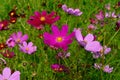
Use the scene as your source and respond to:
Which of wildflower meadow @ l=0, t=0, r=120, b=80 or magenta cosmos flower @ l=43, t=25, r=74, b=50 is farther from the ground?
magenta cosmos flower @ l=43, t=25, r=74, b=50

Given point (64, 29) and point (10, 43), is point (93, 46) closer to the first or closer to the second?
point (64, 29)

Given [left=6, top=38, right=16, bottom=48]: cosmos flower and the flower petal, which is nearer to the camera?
the flower petal

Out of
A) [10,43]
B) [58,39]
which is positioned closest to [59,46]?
[58,39]

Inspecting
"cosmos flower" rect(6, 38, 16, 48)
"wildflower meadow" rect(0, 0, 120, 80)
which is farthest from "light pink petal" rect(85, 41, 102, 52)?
"cosmos flower" rect(6, 38, 16, 48)

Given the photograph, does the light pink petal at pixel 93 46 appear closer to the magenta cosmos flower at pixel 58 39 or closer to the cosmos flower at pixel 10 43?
the magenta cosmos flower at pixel 58 39

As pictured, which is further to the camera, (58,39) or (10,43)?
(10,43)

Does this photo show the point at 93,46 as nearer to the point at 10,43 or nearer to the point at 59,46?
the point at 59,46

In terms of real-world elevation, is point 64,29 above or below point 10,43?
above

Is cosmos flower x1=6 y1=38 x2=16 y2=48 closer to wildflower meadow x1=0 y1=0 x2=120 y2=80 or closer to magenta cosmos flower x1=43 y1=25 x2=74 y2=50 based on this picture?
wildflower meadow x1=0 y1=0 x2=120 y2=80

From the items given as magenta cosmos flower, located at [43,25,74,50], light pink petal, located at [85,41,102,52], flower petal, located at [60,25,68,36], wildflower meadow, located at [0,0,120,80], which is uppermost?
flower petal, located at [60,25,68,36]
